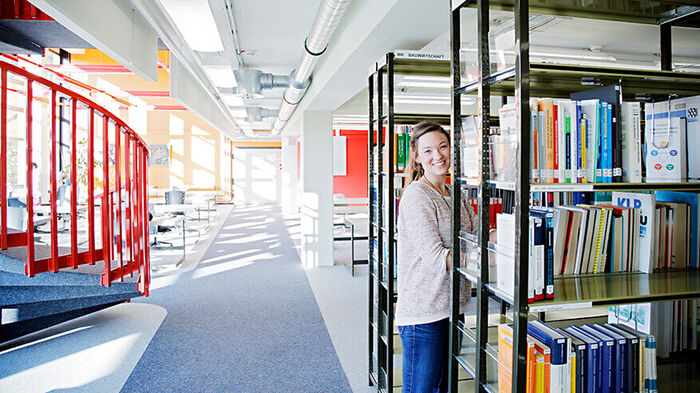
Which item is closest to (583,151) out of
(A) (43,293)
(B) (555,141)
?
(B) (555,141)

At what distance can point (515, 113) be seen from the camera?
4.80ft

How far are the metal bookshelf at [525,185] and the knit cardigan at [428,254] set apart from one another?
0.10 metres

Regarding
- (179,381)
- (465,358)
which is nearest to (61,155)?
(179,381)

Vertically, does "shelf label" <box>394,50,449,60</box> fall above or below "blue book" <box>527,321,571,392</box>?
above

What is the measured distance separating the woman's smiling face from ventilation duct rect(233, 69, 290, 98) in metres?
5.00

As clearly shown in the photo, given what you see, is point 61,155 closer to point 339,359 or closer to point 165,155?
point 165,155

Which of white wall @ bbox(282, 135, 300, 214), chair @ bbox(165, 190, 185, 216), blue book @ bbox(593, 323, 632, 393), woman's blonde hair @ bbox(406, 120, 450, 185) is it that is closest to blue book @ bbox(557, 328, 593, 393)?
blue book @ bbox(593, 323, 632, 393)

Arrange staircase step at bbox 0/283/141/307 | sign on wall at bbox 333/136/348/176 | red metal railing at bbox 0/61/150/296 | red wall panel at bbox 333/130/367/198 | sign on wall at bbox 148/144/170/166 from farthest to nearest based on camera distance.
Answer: sign on wall at bbox 148/144/170/166 → red wall panel at bbox 333/130/367/198 → sign on wall at bbox 333/136/348/176 → staircase step at bbox 0/283/141/307 → red metal railing at bbox 0/61/150/296

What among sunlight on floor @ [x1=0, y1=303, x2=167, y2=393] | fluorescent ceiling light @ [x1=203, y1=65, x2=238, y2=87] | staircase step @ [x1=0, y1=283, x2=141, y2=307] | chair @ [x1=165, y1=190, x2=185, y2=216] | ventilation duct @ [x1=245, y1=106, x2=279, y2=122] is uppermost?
ventilation duct @ [x1=245, y1=106, x2=279, y2=122]

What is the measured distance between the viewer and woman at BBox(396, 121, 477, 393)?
198cm

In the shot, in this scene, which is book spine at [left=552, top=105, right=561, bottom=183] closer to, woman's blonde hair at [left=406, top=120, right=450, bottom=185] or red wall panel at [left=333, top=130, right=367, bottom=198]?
woman's blonde hair at [left=406, top=120, right=450, bottom=185]

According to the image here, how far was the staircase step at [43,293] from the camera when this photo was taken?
11.2 ft

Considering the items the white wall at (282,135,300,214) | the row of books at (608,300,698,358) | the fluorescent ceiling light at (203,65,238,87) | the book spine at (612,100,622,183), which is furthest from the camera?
the white wall at (282,135,300,214)

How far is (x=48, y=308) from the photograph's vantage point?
3785 mm
